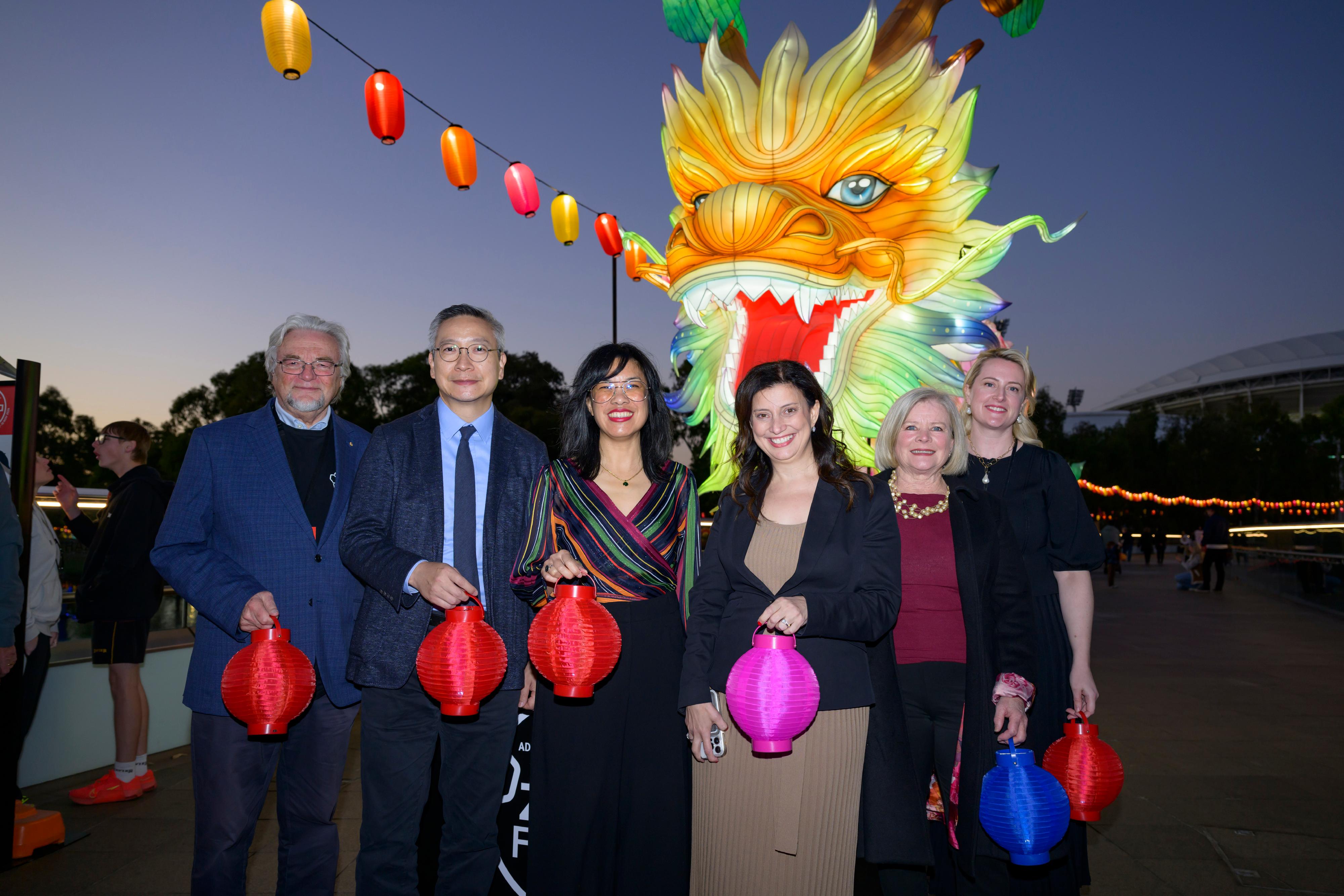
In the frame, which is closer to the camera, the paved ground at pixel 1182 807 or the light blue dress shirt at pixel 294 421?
the light blue dress shirt at pixel 294 421

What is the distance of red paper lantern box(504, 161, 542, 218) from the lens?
27.0 ft

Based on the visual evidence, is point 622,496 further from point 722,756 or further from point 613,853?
point 613,853

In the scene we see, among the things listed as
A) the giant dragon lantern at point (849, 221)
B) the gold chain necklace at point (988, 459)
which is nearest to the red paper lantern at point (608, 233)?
the giant dragon lantern at point (849, 221)

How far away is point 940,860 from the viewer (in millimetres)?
2613

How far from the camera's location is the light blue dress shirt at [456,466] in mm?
2422

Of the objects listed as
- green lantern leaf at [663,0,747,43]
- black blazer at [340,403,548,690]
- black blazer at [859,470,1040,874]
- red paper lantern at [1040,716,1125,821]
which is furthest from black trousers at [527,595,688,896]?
green lantern leaf at [663,0,747,43]

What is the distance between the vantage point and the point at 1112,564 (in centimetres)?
1917

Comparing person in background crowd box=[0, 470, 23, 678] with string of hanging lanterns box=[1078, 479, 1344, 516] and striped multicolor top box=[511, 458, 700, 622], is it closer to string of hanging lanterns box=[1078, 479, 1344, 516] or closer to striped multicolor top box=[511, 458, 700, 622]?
striped multicolor top box=[511, 458, 700, 622]

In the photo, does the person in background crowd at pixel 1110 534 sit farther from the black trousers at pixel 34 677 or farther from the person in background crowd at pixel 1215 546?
the black trousers at pixel 34 677

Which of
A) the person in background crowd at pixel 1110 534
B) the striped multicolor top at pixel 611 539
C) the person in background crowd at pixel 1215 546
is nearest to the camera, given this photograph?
the striped multicolor top at pixel 611 539

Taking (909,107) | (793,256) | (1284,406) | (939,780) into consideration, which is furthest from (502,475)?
(1284,406)

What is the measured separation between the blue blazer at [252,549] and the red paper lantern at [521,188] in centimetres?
625

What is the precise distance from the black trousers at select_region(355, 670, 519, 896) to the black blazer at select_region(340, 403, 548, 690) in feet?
0.27

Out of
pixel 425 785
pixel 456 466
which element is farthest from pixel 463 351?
pixel 425 785
